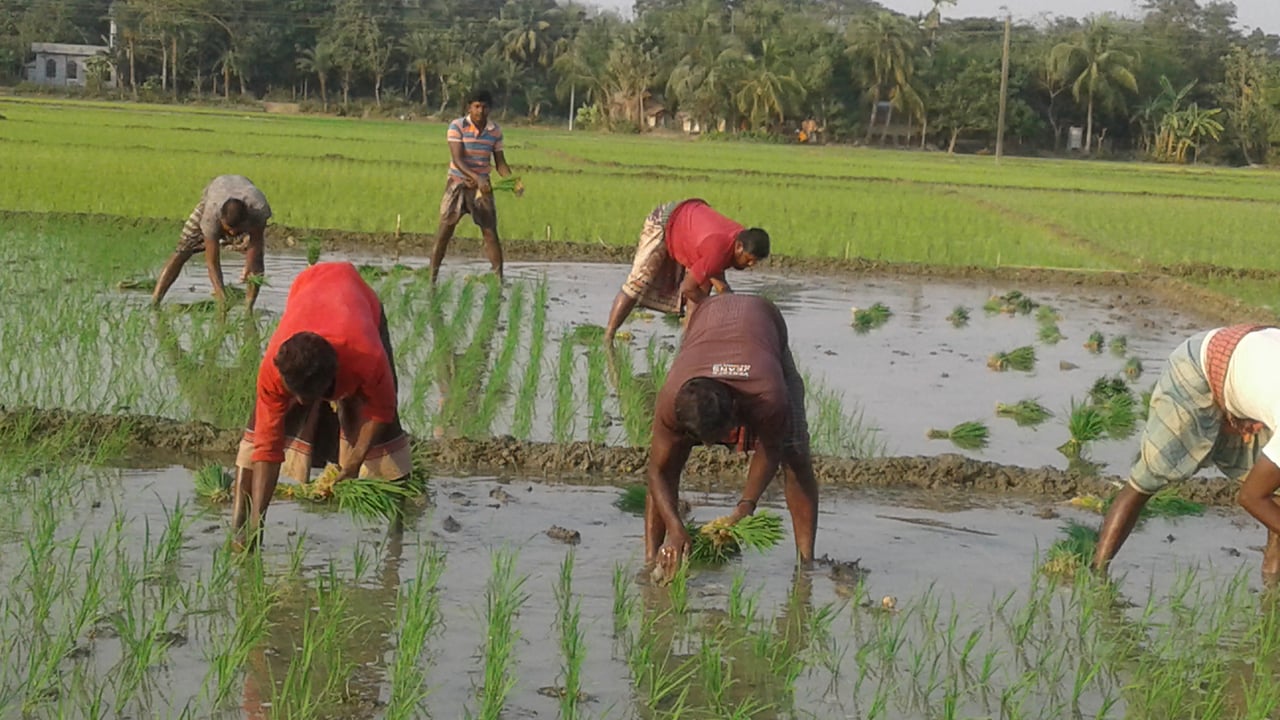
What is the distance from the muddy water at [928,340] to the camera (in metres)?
7.31

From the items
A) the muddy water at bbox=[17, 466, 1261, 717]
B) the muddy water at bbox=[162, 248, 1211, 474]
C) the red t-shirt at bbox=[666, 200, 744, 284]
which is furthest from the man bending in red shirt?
the muddy water at bbox=[162, 248, 1211, 474]

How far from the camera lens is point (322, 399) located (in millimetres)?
4500

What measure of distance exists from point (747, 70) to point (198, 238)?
153ft

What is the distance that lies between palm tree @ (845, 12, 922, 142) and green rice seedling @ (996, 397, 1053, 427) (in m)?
46.9

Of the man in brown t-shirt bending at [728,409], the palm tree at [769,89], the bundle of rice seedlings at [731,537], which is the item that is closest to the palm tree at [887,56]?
the palm tree at [769,89]

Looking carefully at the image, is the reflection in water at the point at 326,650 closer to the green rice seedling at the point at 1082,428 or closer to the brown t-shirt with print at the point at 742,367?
the brown t-shirt with print at the point at 742,367

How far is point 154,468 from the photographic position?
5.95 metres

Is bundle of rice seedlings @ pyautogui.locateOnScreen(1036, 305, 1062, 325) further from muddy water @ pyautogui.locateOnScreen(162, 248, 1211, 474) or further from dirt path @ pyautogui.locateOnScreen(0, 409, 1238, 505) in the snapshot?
dirt path @ pyautogui.locateOnScreen(0, 409, 1238, 505)

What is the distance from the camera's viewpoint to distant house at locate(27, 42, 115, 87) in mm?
69062

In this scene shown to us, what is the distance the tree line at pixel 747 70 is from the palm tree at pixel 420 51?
0.28 ft

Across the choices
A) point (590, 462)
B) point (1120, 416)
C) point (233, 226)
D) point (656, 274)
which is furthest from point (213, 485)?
point (1120, 416)

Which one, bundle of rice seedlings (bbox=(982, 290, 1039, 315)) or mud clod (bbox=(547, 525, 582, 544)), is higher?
bundle of rice seedlings (bbox=(982, 290, 1039, 315))

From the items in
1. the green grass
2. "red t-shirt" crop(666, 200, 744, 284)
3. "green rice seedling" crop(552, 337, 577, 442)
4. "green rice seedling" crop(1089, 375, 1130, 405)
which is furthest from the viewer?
the green grass

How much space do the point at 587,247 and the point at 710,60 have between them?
44.7 m
